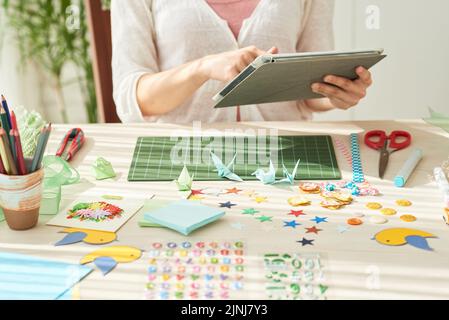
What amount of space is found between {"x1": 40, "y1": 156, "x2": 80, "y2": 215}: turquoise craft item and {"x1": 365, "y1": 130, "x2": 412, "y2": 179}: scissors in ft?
1.77

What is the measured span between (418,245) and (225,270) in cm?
27

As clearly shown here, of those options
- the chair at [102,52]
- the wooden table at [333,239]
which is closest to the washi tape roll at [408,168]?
the wooden table at [333,239]

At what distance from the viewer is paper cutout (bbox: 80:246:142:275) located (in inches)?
34.6

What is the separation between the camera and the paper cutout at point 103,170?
1.17 meters

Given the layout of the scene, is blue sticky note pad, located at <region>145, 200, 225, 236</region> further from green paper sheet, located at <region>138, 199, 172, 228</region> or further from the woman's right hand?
the woman's right hand

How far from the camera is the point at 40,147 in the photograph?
967mm

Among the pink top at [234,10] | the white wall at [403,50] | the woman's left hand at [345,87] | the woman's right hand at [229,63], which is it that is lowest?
the white wall at [403,50]

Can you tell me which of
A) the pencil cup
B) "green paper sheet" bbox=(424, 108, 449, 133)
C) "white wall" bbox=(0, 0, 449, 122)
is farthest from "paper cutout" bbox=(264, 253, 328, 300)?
"white wall" bbox=(0, 0, 449, 122)

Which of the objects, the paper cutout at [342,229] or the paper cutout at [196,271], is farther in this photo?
the paper cutout at [342,229]

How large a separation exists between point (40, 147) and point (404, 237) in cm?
53

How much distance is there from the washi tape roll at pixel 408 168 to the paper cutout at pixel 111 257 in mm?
460

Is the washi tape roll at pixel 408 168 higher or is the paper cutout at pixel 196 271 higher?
the washi tape roll at pixel 408 168

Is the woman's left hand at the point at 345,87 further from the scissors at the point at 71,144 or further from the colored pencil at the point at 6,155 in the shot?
the colored pencil at the point at 6,155
